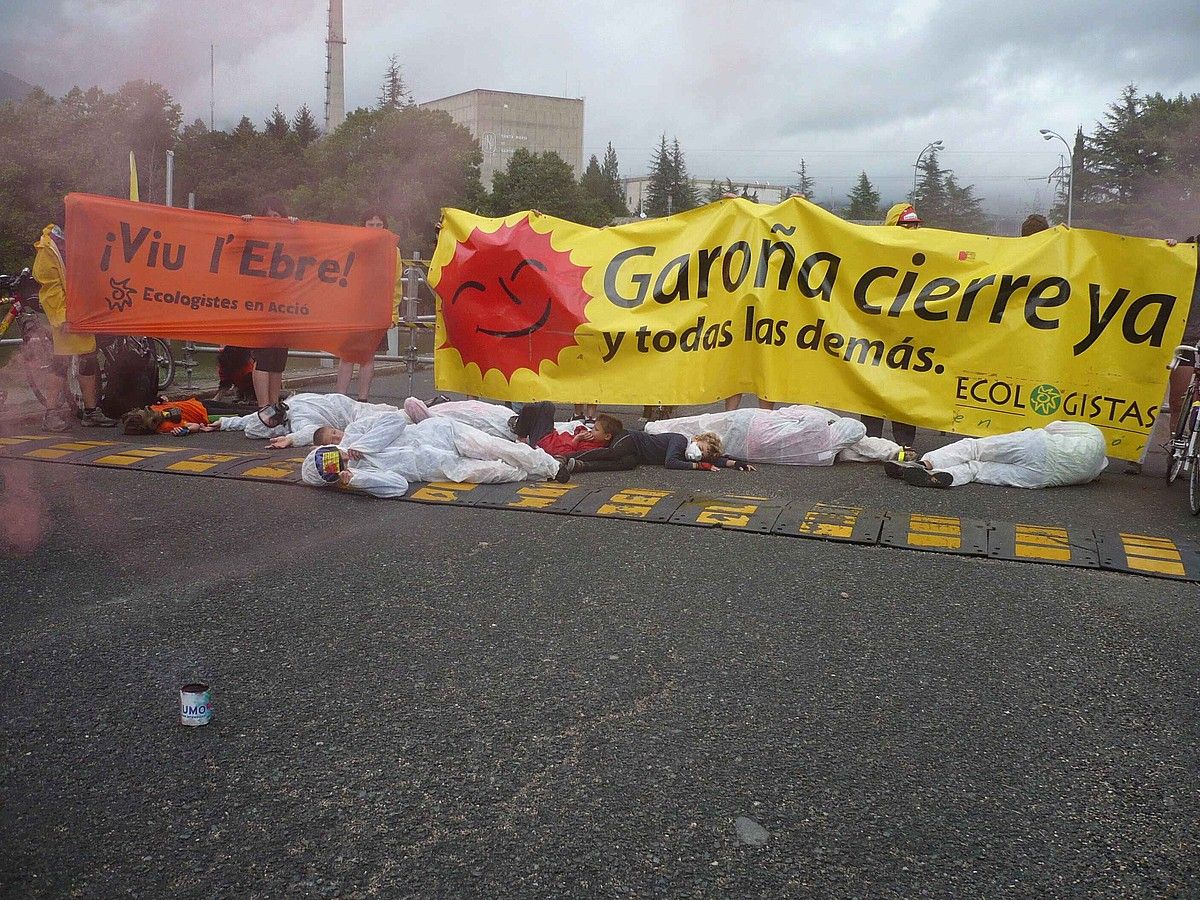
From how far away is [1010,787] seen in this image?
9.62 feet

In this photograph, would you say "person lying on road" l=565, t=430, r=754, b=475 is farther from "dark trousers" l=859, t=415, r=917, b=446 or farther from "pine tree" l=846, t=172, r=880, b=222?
"pine tree" l=846, t=172, r=880, b=222

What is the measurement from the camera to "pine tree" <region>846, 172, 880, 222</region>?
10000 cm

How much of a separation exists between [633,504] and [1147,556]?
2.79m

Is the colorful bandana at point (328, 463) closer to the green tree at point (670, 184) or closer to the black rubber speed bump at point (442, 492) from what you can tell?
the black rubber speed bump at point (442, 492)

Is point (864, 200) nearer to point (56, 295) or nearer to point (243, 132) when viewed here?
point (243, 132)

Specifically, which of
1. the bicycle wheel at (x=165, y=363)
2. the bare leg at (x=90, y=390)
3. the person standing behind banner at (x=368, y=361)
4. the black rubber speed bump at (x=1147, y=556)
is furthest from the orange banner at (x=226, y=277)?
the black rubber speed bump at (x=1147, y=556)

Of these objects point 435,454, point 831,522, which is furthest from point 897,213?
point 435,454

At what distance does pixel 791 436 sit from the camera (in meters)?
7.70

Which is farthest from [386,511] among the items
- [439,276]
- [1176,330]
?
[1176,330]

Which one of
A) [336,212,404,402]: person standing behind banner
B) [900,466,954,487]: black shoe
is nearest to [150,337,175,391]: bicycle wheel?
[336,212,404,402]: person standing behind banner

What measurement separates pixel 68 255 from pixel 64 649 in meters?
6.20

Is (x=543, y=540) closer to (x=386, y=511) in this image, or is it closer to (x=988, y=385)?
(x=386, y=511)

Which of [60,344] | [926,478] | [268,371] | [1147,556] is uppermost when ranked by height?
[60,344]

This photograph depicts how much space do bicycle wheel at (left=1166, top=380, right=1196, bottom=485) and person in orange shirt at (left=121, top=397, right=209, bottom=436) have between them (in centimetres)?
750
